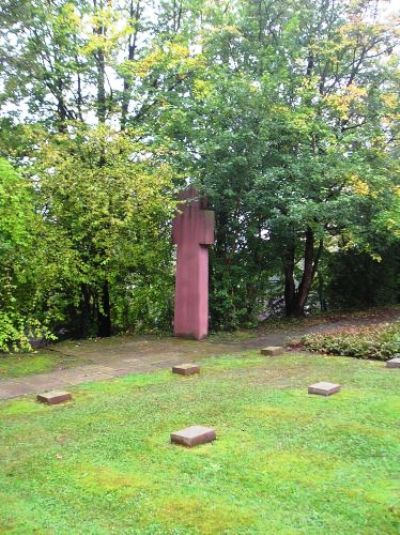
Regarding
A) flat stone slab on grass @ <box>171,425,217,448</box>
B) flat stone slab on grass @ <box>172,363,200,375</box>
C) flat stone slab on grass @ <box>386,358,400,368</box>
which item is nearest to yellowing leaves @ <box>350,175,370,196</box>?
flat stone slab on grass @ <box>386,358,400,368</box>

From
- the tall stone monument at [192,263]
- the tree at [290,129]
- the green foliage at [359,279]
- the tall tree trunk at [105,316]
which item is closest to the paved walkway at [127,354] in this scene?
the tall stone monument at [192,263]

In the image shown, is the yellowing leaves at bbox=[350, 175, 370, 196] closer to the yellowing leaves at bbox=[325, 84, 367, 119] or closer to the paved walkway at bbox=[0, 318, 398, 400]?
the yellowing leaves at bbox=[325, 84, 367, 119]

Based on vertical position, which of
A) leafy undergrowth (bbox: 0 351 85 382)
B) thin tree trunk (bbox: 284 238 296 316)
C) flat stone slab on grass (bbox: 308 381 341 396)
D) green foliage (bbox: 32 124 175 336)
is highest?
green foliage (bbox: 32 124 175 336)

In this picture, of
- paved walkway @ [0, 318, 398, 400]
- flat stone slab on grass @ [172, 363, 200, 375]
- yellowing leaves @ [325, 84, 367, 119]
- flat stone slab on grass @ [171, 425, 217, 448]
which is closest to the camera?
flat stone slab on grass @ [171, 425, 217, 448]

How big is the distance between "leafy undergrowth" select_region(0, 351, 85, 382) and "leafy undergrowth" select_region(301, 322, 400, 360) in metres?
3.61

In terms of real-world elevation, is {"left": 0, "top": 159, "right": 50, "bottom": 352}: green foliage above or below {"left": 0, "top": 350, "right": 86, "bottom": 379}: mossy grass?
above

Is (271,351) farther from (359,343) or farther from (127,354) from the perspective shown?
(127,354)

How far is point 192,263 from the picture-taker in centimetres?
945

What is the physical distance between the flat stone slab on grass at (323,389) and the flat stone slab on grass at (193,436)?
1.66 meters

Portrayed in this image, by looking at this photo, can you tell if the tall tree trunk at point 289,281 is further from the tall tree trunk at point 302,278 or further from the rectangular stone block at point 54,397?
the rectangular stone block at point 54,397

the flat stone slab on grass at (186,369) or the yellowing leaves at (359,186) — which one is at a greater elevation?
the yellowing leaves at (359,186)

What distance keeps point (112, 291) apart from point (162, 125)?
3439mm

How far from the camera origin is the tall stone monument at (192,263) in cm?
937

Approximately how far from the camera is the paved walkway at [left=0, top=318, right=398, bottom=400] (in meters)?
6.36
